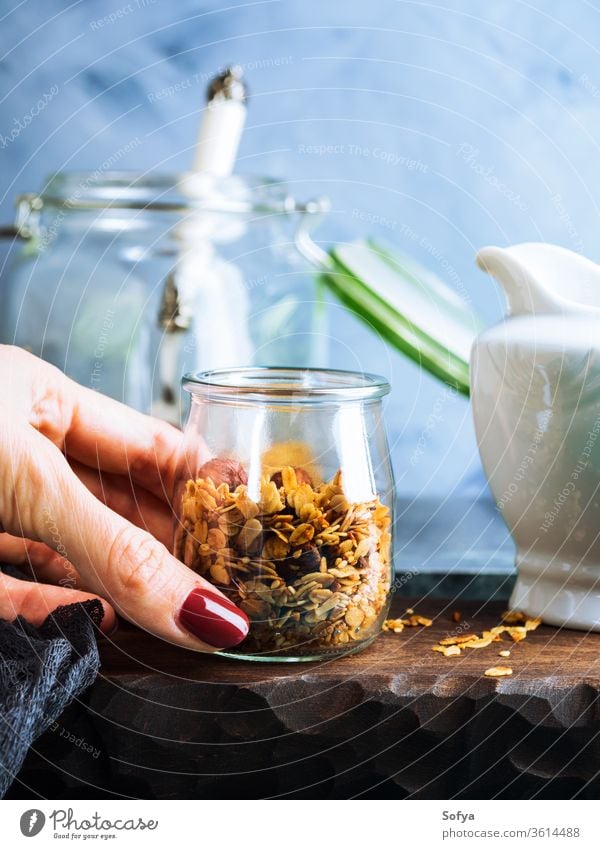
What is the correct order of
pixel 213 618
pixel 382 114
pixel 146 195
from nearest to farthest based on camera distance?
1. pixel 213 618
2. pixel 146 195
3. pixel 382 114

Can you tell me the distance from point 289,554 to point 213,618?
0.04m

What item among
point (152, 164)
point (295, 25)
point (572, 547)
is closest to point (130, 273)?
point (152, 164)

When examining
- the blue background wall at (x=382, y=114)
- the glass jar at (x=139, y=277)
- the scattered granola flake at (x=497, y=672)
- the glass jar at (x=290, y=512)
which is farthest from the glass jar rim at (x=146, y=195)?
the scattered granola flake at (x=497, y=672)

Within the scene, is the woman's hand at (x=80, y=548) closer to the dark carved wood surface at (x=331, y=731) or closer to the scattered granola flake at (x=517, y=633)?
the dark carved wood surface at (x=331, y=731)

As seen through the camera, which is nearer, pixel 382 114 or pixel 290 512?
pixel 290 512

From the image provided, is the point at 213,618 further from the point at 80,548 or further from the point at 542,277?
the point at 542,277

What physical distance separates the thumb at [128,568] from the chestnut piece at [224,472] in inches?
1.4

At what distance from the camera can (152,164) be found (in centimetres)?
73

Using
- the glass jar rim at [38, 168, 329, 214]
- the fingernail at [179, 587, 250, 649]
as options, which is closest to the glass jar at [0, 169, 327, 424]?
the glass jar rim at [38, 168, 329, 214]

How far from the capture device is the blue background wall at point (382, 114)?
2.34 ft

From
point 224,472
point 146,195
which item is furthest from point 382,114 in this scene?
point 224,472

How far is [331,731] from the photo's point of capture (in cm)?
37

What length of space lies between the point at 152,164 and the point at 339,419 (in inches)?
16.1
